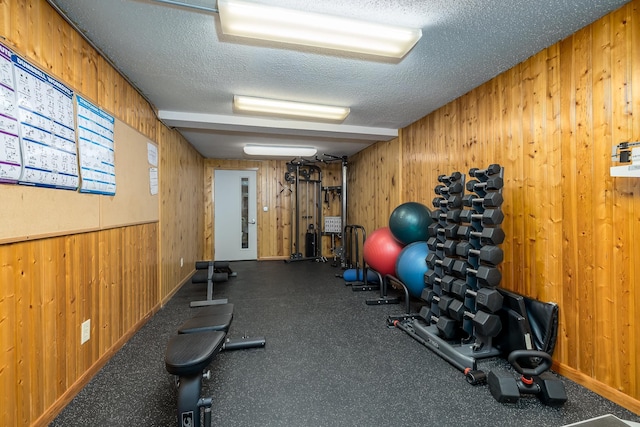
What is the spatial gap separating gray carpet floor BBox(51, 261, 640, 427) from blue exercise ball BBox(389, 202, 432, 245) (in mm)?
1079

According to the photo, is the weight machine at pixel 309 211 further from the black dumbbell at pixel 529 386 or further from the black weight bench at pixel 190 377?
the black weight bench at pixel 190 377

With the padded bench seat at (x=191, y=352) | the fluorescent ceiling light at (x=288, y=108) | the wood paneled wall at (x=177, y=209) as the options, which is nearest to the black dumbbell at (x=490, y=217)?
the fluorescent ceiling light at (x=288, y=108)

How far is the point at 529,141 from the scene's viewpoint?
2285mm

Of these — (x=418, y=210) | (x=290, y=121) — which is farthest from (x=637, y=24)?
(x=290, y=121)

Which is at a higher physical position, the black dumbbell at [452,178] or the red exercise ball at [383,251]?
the black dumbbell at [452,178]

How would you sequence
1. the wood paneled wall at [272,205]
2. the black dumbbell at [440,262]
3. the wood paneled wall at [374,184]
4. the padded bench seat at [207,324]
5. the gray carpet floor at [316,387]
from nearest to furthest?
the gray carpet floor at [316,387]
the padded bench seat at [207,324]
the black dumbbell at [440,262]
the wood paneled wall at [374,184]
the wood paneled wall at [272,205]

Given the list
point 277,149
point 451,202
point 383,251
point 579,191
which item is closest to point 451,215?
point 451,202

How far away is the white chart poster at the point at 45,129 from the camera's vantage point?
1402mm

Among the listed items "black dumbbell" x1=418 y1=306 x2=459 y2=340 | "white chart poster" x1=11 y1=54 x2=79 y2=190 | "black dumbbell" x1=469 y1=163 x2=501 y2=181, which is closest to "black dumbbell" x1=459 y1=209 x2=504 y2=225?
"black dumbbell" x1=469 y1=163 x2=501 y2=181

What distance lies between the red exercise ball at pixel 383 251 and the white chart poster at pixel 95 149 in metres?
3.03

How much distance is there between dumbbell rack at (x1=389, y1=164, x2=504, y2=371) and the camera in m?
2.15

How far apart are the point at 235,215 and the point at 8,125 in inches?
212

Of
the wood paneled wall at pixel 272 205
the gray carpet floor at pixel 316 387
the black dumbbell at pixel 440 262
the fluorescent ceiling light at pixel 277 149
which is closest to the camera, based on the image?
the gray carpet floor at pixel 316 387

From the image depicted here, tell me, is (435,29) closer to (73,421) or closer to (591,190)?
(591,190)
